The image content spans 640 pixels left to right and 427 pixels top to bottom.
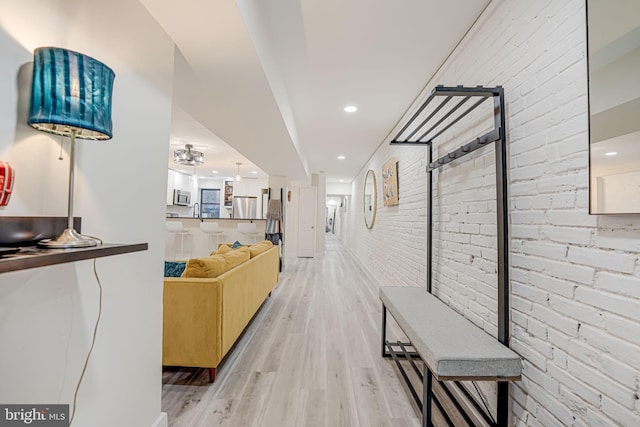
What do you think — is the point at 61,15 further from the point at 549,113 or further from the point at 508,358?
the point at 508,358

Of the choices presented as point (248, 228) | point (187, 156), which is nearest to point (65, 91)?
point (187, 156)

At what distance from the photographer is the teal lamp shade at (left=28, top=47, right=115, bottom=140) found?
81 cm

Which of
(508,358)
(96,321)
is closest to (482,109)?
(508,358)

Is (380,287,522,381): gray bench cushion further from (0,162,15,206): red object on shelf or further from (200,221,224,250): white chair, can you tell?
(200,221,224,250): white chair

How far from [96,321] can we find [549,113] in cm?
211

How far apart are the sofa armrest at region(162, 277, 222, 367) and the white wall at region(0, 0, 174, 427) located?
44 centimetres

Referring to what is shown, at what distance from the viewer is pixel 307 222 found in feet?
27.5

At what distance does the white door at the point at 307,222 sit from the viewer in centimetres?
824

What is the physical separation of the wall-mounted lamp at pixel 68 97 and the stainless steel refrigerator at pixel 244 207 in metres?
8.93

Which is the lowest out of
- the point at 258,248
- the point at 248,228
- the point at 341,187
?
the point at 258,248

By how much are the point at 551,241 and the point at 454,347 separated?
65 centimetres

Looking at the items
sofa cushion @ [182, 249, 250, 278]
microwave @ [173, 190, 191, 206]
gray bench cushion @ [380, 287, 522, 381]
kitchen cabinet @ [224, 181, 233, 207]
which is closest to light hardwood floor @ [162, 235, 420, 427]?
gray bench cushion @ [380, 287, 522, 381]

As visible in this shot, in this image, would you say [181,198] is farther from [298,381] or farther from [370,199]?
Result: [298,381]

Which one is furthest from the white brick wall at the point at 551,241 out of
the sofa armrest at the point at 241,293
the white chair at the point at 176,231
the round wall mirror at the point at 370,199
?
the white chair at the point at 176,231
